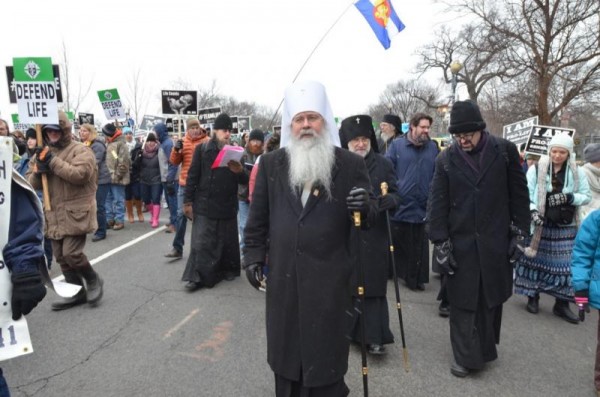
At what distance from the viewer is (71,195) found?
4.51m

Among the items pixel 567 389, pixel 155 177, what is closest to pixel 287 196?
pixel 567 389

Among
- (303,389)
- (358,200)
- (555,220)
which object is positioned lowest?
(303,389)

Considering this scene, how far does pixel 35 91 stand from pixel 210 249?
2653 mm

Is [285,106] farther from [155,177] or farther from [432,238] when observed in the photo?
[155,177]

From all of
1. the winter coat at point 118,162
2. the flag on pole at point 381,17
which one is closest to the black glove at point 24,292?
the winter coat at point 118,162

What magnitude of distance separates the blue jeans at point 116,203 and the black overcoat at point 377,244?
7.00 meters

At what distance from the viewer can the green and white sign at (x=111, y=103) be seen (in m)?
11.8

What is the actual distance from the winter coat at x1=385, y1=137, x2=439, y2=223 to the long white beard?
3107 millimetres

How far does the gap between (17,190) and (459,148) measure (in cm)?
309

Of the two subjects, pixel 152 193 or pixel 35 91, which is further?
pixel 152 193

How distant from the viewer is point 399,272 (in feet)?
19.3

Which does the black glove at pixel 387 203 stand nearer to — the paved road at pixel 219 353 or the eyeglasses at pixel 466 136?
the eyeglasses at pixel 466 136

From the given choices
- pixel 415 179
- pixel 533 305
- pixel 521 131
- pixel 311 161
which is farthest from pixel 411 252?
pixel 521 131

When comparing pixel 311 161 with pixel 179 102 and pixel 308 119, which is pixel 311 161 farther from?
pixel 179 102
